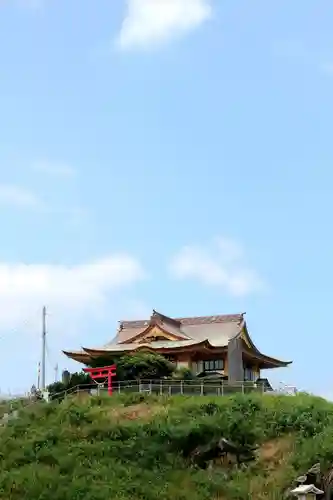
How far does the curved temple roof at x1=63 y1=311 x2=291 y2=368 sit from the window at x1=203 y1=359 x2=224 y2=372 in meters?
0.87

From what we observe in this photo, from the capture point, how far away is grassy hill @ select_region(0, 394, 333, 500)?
2427cm

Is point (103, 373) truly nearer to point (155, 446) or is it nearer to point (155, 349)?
point (155, 349)

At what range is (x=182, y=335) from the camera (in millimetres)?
42875

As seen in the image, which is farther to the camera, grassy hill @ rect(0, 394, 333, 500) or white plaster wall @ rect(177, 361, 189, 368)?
white plaster wall @ rect(177, 361, 189, 368)

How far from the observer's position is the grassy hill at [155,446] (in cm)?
2427

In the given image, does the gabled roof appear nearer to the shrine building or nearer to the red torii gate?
the shrine building

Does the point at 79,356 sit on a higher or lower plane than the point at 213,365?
higher

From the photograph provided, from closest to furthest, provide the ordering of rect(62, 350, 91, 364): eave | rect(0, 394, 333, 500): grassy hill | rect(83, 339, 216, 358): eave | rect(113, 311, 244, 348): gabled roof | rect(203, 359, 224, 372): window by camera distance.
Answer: rect(0, 394, 333, 500): grassy hill < rect(83, 339, 216, 358): eave < rect(62, 350, 91, 364): eave < rect(203, 359, 224, 372): window < rect(113, 311, 244, 348): gabled roof

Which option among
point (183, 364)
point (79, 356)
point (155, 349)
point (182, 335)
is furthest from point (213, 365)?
point (79, 356)

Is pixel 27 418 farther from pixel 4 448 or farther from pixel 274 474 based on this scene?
pixel 274 474

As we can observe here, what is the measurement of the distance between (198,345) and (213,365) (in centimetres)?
225

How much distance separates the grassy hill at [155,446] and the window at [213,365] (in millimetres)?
10172

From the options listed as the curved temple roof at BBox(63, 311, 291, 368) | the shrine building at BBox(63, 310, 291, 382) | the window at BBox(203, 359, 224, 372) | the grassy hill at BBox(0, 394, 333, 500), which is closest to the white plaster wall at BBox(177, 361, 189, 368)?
the shrine building at BBox(63, 310, 291, 382)

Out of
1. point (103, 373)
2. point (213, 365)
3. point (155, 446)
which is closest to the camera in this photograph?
point (155, 446)
